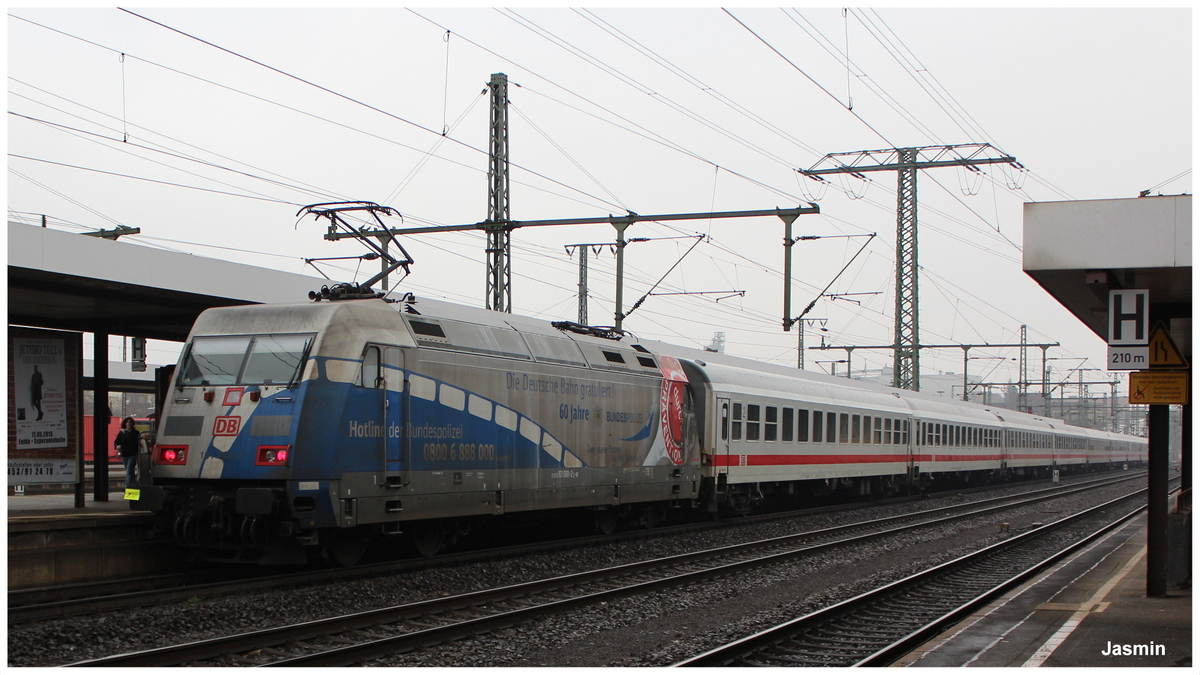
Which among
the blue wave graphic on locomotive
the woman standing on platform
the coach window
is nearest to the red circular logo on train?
the coach window

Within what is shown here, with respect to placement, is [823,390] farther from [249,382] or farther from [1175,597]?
[249,382]

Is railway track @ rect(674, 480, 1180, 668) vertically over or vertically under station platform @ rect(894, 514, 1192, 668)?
under

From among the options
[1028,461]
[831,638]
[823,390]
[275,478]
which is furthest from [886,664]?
[1028,461]

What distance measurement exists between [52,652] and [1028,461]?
46.4 metres

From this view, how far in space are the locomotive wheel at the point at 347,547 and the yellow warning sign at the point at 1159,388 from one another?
898 cm

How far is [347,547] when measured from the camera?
43.5ft

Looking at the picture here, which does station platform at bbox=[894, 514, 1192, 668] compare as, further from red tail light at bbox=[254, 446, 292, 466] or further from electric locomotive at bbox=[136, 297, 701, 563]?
red tail light at bbox=[254, 446, 292, 466]

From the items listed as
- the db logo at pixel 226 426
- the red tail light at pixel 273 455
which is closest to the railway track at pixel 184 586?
the red tail light at pixel 273 455

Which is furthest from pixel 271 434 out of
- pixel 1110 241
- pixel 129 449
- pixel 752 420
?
pixel 752 420

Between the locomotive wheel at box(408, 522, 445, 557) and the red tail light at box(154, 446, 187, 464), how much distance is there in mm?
3066

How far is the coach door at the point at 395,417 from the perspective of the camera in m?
12.9

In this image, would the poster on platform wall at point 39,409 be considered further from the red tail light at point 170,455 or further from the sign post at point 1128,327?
the sign post at point 1128,327

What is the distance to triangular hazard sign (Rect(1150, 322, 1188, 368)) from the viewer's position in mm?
11477

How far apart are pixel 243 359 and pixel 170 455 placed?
1411mm
